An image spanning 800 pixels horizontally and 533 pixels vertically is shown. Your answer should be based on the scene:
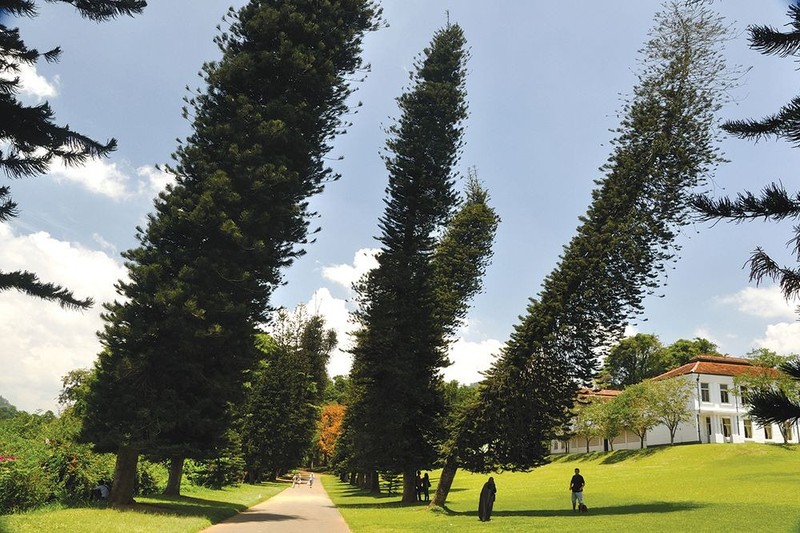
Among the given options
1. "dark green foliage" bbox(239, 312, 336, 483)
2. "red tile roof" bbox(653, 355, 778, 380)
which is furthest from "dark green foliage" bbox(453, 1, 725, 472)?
"red tile roof" bbox(653, 355, 778, 380)

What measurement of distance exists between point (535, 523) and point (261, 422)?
1441 inches

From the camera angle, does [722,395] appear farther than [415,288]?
Yes

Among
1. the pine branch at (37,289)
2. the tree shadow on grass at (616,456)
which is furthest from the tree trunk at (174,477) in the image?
the tree shadow on grass at (616,456)

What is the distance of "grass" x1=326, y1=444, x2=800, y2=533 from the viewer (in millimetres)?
15047

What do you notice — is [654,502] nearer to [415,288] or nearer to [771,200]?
[415,288]

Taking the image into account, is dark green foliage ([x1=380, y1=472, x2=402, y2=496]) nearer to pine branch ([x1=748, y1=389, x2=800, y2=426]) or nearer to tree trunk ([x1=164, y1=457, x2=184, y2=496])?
tree trunk ([x1=164, y1=457, x2=184, y2=496])

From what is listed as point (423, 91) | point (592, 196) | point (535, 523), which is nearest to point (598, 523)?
point (535, 523)

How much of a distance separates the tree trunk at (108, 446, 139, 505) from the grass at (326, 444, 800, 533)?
6.78 metres

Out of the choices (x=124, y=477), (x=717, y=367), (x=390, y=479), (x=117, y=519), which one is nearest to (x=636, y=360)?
(x=717, y=367)

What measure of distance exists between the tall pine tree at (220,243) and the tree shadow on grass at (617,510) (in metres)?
10.1

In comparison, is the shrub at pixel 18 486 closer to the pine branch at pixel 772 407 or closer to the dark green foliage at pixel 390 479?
the dark green foliage at pixel 390 479

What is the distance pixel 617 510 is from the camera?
19.5 meters

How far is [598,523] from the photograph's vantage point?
1544cm

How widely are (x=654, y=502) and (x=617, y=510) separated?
3.48 m
